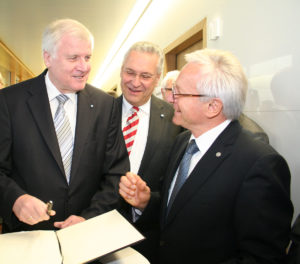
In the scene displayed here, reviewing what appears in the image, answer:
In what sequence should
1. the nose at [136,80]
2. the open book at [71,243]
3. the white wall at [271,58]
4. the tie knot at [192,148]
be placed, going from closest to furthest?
1. the open book at [71,243]
2. the tie knot at [192,148]
3. the white wall at [271,58]
4. the nose at [136,80]

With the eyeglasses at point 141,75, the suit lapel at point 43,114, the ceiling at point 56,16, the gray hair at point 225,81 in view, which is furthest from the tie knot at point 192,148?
the ceiling at point 56,16

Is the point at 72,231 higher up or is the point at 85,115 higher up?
the point at 85,115

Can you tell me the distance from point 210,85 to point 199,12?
2185 mm

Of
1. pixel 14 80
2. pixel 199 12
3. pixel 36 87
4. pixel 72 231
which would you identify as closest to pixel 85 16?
pixel 199 12

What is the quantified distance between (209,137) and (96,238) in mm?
712

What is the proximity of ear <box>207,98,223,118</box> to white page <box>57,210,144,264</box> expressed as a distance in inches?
25.9

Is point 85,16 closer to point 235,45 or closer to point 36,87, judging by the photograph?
point 235,45

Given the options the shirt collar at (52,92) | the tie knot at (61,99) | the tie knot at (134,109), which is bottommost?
the tie knot at (134,109)

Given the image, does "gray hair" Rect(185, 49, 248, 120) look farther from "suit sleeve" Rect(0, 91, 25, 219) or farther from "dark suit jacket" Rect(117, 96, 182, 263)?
"suit sleeve" Rect(0, 91, 25, 219)

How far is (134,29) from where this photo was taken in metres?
5.91

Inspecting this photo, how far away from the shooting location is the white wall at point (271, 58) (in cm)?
171

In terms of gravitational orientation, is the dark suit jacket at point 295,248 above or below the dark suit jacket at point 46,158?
below

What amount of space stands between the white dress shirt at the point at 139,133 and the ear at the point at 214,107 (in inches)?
27.9

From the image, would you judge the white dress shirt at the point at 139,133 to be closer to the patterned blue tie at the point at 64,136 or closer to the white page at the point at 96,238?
the patterned blue tie at the point at 64,136
